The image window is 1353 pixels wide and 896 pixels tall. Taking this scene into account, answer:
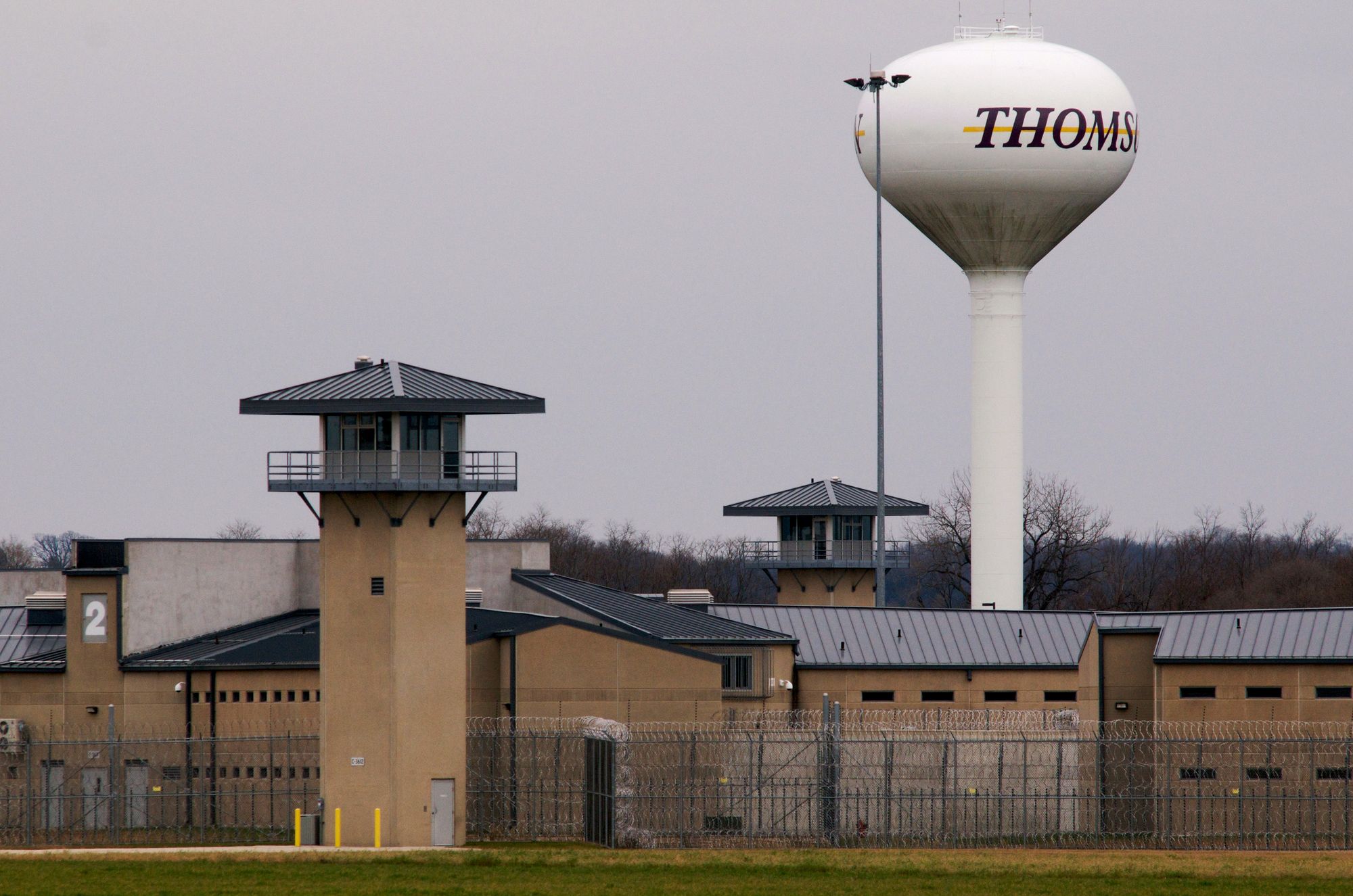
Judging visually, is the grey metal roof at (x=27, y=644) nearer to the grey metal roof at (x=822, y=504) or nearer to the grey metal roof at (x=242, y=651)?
the grey metal roof at (x=242, y=651)

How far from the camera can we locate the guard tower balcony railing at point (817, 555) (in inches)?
2854

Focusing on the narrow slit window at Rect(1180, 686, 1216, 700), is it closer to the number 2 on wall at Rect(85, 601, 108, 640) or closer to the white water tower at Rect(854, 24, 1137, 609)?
the white water tower at Rect(854, 24, 1137, 609)

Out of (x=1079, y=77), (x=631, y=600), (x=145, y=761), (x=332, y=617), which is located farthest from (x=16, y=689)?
(x=1079, y=77)

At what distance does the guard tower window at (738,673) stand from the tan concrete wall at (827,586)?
17623 mm

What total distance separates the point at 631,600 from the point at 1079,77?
2058 cm

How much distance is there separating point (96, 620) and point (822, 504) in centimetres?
2581

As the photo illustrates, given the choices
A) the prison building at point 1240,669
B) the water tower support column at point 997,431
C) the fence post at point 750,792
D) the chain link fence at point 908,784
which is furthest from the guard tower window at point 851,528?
the fence post at point 750,792

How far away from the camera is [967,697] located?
57.6 meters

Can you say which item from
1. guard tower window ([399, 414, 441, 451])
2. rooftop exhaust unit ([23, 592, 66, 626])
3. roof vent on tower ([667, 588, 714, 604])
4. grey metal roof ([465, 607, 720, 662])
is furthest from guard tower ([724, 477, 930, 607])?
guard tower window ([399, 414, 441, 451])

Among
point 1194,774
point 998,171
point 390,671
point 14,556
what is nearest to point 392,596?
point 390,671

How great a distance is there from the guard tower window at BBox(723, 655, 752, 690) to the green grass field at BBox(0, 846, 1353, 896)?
12706mm

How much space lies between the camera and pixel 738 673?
56.0 metres

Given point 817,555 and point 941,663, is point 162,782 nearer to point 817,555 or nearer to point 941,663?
point 941,663

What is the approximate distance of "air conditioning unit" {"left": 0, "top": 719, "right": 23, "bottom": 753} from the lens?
173ft
